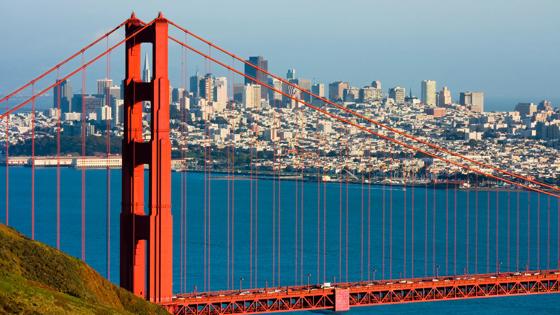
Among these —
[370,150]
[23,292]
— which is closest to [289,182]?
[370,150]

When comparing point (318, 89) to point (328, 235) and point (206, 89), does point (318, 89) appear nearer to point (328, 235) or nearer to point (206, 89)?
point (206, 89)

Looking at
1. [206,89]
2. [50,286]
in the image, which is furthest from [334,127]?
[50,286]

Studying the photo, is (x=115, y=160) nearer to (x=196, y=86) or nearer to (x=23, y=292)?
(x=196, y=86)

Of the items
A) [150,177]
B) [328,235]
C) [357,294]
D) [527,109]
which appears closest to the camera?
[150,177]

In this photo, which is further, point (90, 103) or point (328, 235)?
point (90, 103)

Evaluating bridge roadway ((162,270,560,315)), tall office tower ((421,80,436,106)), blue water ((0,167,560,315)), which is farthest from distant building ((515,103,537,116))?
bridge roadway ((162,270,560,315))

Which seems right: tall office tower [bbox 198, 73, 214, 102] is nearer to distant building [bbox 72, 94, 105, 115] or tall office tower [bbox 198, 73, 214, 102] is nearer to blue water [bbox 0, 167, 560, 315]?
distant building [bbox 72, 94, 105, 115]

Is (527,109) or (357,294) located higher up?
(527,109)
